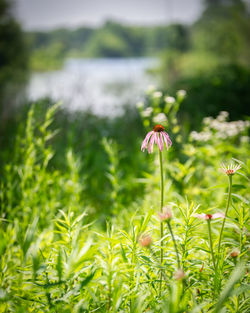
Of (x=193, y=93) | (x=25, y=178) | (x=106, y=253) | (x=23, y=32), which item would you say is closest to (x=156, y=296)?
(x=106, y=253)

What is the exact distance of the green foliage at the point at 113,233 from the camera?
677mm

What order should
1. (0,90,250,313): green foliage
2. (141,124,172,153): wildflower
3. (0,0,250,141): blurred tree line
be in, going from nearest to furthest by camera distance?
(0,90,250,313): green foliage < (141,124,172,153): wildflower < (0,0,250,141): blurred tree line

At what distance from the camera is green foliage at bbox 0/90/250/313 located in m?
0.68

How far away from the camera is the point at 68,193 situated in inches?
85.4

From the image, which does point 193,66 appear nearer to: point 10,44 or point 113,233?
point 10,44

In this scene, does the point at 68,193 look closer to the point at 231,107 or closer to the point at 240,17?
the point at 231,107

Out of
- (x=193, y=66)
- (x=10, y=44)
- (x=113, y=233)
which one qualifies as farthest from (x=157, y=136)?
(x=193, y=66)

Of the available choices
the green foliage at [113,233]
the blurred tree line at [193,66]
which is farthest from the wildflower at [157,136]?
the blurred tree line at [193,66]

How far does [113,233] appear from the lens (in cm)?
122

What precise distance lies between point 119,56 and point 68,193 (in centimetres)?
4485

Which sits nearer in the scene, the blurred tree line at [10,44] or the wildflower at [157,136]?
the wildflower at [157,136]

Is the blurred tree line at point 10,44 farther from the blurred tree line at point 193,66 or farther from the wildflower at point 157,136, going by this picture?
the wildflower at point 157,136

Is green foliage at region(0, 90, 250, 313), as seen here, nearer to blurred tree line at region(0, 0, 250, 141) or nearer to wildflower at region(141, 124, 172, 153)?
wildflower at region(141, 124, 172, 153)

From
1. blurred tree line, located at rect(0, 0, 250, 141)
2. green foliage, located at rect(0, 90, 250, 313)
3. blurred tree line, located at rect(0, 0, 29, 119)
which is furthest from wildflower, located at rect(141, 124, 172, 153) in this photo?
blurred tree line, located at rect(0, 0, 29, 119)
